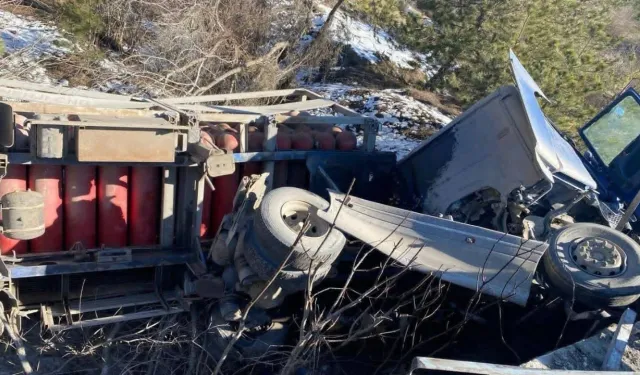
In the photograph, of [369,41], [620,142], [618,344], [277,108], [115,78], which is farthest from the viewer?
[369,41]

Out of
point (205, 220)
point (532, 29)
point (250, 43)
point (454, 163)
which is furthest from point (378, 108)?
point (205, 220)

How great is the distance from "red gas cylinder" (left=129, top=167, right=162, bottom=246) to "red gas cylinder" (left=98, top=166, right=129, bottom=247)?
50mm

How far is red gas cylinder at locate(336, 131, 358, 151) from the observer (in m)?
5.15

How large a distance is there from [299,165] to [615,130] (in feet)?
10.7

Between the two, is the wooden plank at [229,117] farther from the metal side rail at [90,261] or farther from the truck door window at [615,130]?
the truck door window at [615,130]

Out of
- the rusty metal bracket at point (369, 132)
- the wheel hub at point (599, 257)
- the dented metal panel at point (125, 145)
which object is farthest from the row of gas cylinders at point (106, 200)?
the wheel hub at point (599, 257)

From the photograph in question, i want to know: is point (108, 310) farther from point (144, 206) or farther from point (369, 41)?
point (369, 41)

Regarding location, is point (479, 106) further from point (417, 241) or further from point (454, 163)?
point (417, 241)

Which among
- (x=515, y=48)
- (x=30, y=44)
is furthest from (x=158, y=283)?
(x=515, y=48)

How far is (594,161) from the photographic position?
5.91m

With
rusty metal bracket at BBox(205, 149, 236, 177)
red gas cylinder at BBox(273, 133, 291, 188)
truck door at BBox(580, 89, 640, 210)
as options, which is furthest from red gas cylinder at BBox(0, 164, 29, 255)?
truck door at BBox(580, 89, 640, 210)

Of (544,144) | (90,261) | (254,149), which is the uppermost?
(544,144)

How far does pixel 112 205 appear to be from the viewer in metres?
4.11

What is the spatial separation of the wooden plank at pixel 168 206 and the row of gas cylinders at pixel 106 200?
7 centimetres
